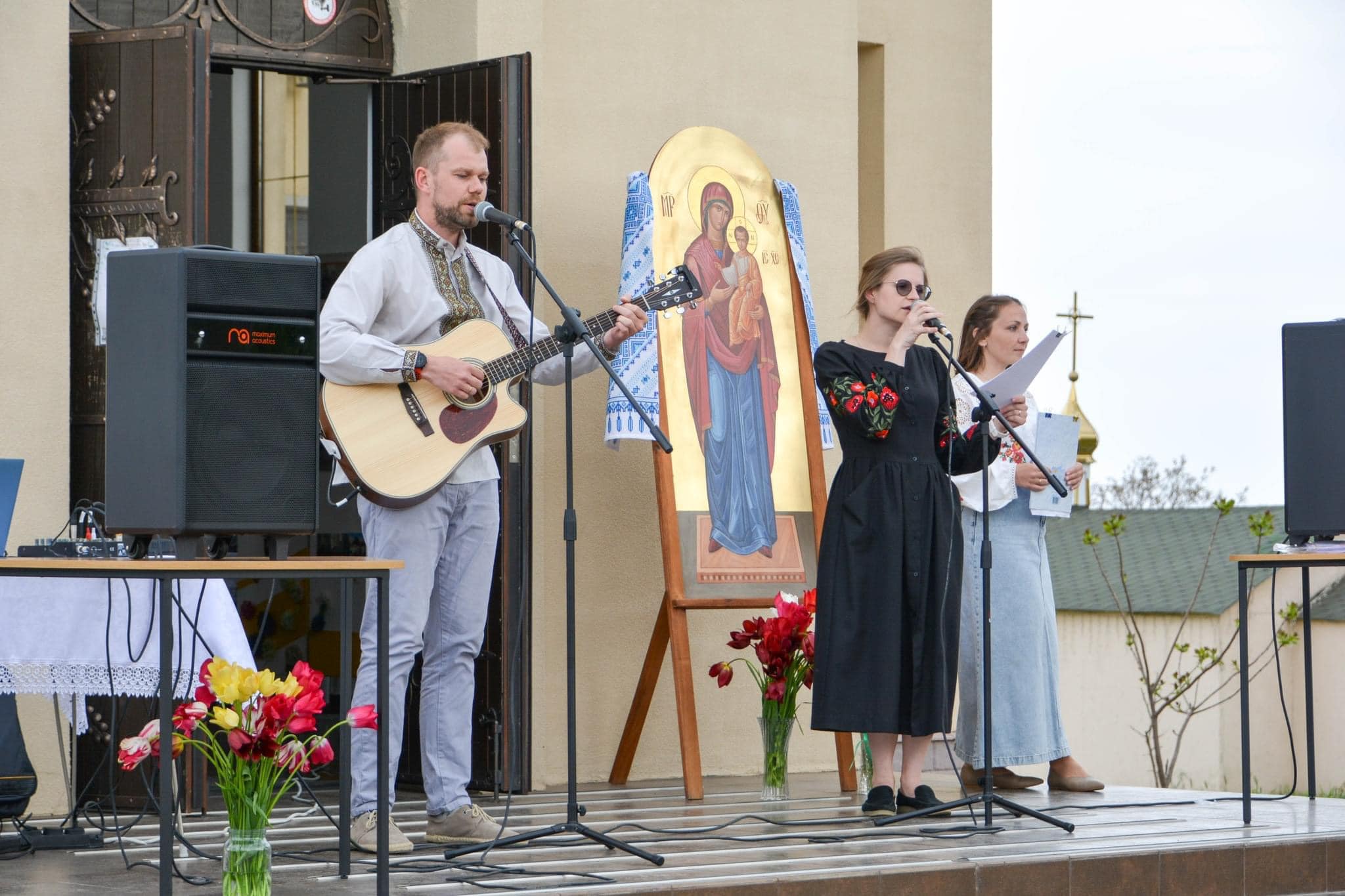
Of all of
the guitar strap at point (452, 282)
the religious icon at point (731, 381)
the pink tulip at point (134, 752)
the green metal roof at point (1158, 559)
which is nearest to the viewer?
the pink tulip at point (134, 752)

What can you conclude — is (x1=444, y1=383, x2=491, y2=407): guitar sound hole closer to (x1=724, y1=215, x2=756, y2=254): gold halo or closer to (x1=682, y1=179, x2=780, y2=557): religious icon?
(x1=682, y1=179, x2=780, y2=557): religious icon

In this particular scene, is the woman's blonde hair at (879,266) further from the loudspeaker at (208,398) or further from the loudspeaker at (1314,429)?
the loudspeaker at (208,398)

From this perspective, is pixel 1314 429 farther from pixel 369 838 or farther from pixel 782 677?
pixel 369 838

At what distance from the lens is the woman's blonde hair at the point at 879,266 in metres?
5.44

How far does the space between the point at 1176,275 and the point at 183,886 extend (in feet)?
Answer: 107

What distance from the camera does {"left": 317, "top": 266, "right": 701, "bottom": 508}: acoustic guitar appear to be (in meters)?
4.81

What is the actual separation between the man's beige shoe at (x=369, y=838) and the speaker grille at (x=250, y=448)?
3.55ft

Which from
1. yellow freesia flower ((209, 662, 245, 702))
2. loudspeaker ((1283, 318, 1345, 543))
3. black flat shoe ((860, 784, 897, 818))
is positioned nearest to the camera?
yellow freesia flower ((209, 662, 245, 702))

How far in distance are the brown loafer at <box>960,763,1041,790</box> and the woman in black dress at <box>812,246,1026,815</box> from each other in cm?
72

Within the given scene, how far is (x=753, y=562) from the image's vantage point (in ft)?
21.0

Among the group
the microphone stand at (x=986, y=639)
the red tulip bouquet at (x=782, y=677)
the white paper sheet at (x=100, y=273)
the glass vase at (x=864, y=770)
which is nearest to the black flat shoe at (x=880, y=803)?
the microphone stand at (x=986, y=639)

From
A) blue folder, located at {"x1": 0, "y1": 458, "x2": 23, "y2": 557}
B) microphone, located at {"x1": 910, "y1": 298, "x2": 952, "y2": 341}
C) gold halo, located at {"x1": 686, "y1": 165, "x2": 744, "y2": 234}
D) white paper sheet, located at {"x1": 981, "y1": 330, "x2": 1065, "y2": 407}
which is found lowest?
blue folder, located at {"x1": 0, "y1": 458, "x2": 23, "y2": 557}

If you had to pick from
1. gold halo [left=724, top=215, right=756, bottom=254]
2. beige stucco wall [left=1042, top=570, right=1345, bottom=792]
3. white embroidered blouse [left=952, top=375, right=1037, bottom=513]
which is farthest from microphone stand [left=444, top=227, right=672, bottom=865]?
beige stucco wall [left=1042, top=570, right=1345, bottom=792]

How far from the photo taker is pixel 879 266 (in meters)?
5.46
